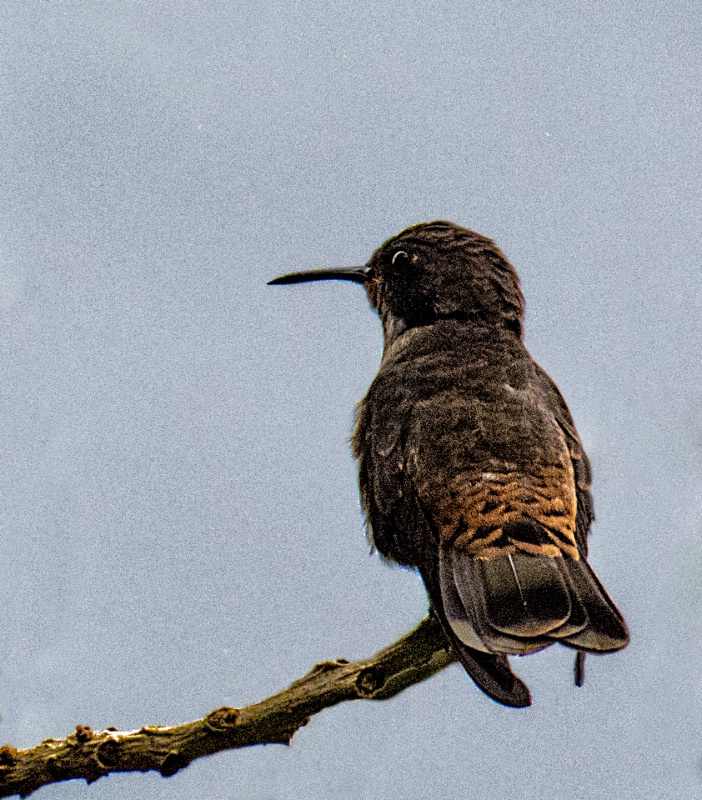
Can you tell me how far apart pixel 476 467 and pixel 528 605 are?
3.10 ft

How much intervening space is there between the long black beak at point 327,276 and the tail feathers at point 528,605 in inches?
117

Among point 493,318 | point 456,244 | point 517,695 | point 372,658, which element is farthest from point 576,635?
point 456,244

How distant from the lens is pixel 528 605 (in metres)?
4.19

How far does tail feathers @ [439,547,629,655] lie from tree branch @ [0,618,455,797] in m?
0.27

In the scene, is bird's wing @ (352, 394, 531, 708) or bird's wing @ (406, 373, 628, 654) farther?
bird's wing @ (352, 394, 531, 708)

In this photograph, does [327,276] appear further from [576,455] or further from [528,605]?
[528,605]

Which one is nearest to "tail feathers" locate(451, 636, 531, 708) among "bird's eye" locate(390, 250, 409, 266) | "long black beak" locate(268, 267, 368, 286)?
"bird's eye" locate(390, 250, 409, 266)

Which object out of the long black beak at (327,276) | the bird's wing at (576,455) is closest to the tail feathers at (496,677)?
the bird's wing at (576,455)

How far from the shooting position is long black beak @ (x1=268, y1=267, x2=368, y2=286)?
7074 mm

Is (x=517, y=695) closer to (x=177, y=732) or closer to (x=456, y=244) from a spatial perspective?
(x=177, y=732)

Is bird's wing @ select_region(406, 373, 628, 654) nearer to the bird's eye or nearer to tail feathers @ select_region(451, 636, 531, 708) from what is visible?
tail feathers @ select_region(451, 636, 531, 708)

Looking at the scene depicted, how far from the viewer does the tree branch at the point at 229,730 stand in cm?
447

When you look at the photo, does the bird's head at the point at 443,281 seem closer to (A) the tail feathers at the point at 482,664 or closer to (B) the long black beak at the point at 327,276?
(B) the long black beak at the point at 327,276

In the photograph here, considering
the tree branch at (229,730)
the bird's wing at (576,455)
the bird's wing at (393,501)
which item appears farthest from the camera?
the bird's wing at (576,455)
